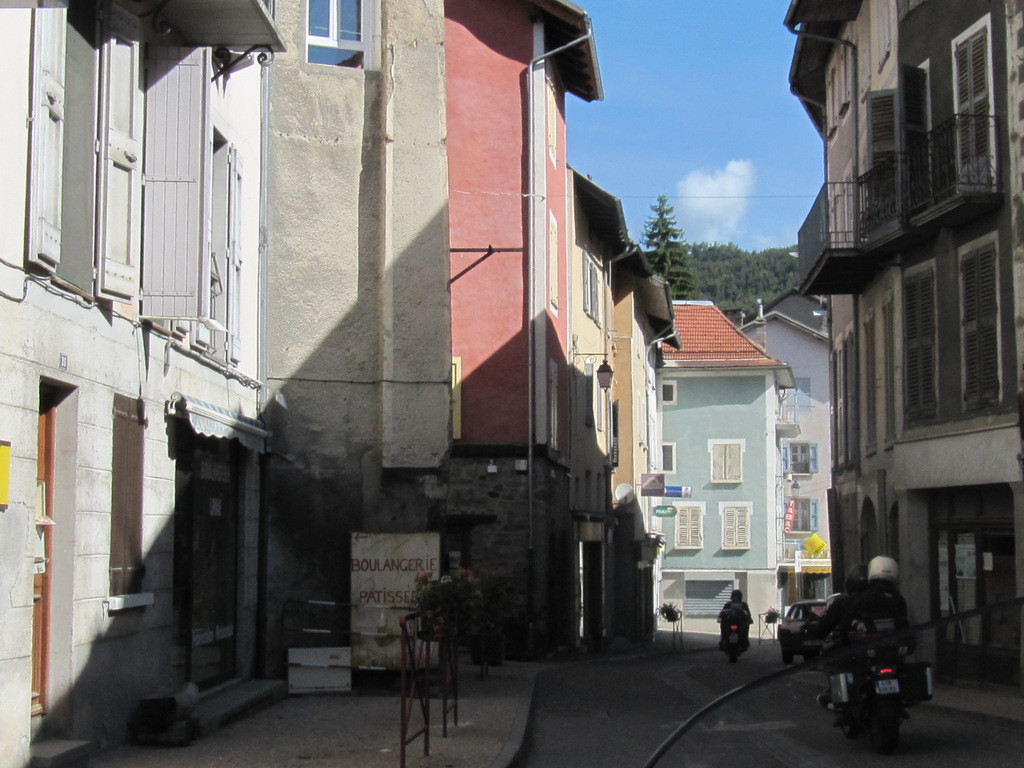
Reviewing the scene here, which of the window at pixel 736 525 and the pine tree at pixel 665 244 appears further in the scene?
the pine tree at pixel 665 244

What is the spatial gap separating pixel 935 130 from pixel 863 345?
647 centimetres

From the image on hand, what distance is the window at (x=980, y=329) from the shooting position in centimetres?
1723

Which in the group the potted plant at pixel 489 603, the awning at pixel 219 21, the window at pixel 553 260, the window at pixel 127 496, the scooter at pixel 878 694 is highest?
the window at pixel 553 260

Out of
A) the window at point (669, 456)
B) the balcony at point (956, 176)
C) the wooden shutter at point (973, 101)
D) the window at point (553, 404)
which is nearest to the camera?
the balcony at point (956, 176)

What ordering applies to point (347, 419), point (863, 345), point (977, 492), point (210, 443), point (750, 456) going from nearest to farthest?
point (210, 443)
point (347, 419)
point (977, 492)
point (863, 345)
point (750, 456)

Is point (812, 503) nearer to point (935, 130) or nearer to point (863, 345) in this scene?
point (863, 345)

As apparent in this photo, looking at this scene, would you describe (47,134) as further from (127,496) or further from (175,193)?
(127,496)

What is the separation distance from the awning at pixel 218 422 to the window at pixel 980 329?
901 centimetres

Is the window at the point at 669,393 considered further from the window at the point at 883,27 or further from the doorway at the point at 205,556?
the doorway at the point at 205,556

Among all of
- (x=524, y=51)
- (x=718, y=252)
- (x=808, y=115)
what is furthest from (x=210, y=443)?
(x=718, y=252)

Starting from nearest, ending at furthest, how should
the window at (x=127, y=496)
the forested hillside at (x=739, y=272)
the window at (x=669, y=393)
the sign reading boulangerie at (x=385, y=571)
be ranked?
the window at (x=127, y=496)
the sign reading boulangerie at (x=385, y=571)
the window at (x=669, y=393)
the forested hillside at (x=739, y=272)

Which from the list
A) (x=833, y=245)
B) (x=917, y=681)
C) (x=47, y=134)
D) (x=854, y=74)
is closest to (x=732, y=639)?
(x=833, y=245)

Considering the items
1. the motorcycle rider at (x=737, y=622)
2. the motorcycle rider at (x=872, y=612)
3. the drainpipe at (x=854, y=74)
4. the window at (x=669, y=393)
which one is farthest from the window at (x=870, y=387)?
the window at (x=669, y=393)

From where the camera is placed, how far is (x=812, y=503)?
218ft
